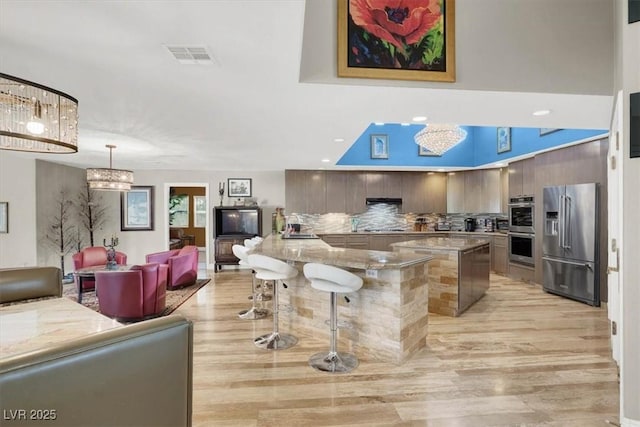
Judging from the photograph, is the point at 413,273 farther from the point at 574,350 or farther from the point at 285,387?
the point at 574,350

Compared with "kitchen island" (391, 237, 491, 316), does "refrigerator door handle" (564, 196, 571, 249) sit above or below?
A: above

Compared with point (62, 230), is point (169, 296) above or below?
below

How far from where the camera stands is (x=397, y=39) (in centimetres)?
250

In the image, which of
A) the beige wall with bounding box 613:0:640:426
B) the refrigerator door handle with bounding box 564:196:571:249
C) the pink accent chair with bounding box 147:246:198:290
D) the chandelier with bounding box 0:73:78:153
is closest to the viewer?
the chandelier with bounding box 0:73:78:153

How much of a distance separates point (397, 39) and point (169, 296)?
476cm

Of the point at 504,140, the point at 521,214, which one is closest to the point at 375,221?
the point at 521,214

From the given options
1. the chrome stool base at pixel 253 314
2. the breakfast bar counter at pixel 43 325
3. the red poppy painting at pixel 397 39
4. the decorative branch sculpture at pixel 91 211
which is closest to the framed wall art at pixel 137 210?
the decorative branch sculpture at pixel 91 211

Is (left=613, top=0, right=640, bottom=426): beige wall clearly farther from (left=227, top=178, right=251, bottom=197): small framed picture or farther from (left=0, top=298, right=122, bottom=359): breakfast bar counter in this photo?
(left=227, top=178, right=251, bottom=197): small framed picture

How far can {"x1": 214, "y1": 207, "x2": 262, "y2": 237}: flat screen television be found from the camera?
7.30 metres

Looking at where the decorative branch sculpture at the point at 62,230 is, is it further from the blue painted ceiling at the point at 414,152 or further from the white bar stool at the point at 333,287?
the white bar stool at the point at 333,287

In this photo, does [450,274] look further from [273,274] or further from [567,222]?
[273,274]

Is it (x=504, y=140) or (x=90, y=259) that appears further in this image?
(x=504, y=140)

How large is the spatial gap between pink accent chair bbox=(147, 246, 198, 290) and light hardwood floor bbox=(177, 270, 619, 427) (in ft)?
6.05

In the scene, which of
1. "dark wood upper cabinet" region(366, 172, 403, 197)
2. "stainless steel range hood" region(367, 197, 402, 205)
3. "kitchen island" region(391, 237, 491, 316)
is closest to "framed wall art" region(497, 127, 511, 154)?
"dark wood upper cabinet" region(366, 172, 403, 197)
